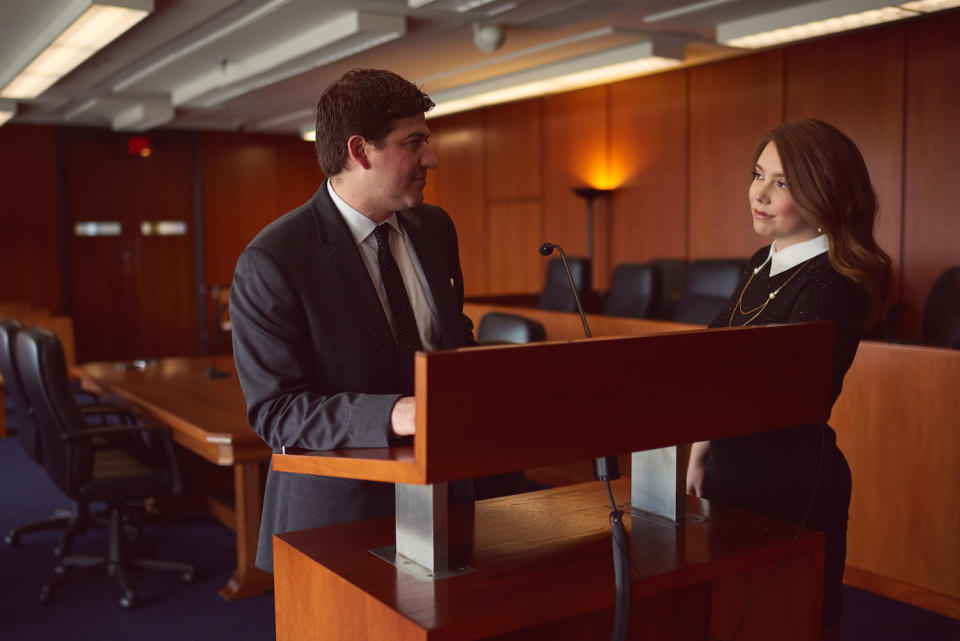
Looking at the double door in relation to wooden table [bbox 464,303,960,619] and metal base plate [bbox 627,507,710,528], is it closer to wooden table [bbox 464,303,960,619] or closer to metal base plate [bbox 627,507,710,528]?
wooden table [bbox 464,303,960,619]

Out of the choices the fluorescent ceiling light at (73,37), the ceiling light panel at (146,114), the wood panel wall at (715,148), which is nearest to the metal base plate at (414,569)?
the wood panel wall at (715,148)

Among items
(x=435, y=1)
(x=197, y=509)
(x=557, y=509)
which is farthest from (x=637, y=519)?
(x=435, y=1)

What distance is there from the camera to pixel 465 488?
1.72 meters

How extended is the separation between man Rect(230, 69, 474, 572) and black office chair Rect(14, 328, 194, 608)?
77.0 inches

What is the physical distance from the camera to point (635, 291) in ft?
19.8

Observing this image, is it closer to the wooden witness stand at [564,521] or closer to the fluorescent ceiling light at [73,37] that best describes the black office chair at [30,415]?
the fluorescent ceiling light at [73,37]

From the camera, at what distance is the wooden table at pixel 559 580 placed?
118 cm

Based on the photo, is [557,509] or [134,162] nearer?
[557,509]

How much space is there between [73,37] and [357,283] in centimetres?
512

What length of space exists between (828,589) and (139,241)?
11.0 m

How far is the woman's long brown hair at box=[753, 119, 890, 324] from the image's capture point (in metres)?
1.74

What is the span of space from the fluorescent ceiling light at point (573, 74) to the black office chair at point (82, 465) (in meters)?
4.56

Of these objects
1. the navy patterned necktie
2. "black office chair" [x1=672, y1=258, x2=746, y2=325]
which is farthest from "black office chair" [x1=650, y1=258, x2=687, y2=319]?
the navy patterned necktie

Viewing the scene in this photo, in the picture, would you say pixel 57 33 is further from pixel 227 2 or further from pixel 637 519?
pixel 637 519
